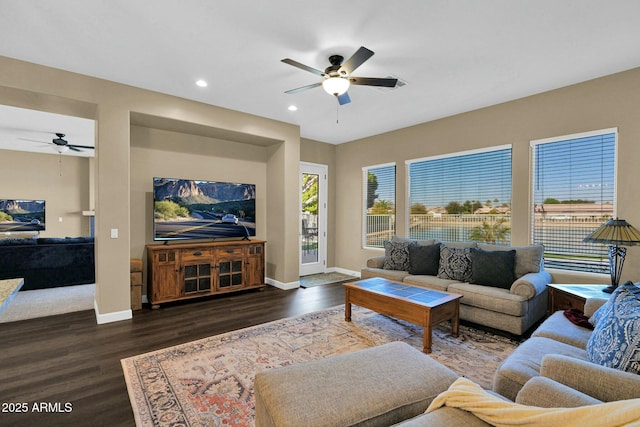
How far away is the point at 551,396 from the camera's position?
3.98 feet

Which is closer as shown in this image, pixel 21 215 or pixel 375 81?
pixel 375 81

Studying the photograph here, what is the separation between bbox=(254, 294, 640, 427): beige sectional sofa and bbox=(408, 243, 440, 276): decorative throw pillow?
8.26 ft

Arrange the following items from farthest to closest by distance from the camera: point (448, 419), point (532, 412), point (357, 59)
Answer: point (357, 59) → point (448, 419) → point (532, 412)

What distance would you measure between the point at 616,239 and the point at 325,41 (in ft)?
10.8

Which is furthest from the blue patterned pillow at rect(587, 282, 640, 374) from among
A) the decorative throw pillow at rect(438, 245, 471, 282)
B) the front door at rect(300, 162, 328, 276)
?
the front door at rect(300, 162, 328, 276)

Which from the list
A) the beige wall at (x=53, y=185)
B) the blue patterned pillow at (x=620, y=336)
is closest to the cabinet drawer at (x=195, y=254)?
the blue patterned pillow at (x=620, y=336)

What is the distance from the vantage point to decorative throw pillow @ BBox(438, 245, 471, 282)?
3918 millimetres

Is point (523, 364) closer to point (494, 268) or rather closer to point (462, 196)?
point (494, 268)

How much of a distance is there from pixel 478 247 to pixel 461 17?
286 cm

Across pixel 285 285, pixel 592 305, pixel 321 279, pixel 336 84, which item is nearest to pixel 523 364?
pixel 592 305

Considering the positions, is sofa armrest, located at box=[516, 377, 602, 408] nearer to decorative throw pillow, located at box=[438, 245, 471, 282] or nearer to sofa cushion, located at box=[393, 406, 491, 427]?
sofa cushion, located at box=[393, 406, 491, 427]

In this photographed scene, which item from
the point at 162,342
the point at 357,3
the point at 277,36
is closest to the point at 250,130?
the point at 277,36

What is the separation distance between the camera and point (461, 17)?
244cm

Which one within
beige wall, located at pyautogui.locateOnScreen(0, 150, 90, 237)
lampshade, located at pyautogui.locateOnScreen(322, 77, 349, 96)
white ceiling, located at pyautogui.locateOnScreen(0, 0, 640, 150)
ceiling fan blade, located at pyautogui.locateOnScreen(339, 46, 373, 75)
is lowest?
beige wall, located at pyautogui.locateOnScreen(0, 150, 90, 237)
